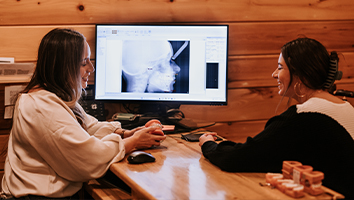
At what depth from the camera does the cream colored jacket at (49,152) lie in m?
1.24

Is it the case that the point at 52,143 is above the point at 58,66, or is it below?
below

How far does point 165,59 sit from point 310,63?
91 cm

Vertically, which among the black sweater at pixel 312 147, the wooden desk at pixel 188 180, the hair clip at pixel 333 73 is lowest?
the wooden desk at pixel 188 180

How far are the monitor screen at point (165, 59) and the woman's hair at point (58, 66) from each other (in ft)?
1.79

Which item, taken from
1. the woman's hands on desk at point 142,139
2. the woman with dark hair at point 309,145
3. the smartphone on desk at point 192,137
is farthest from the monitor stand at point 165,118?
the woman with dark hair at point 309,145

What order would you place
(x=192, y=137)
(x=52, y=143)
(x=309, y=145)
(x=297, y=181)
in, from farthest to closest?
1. (x=192, y=137)
2. (x=52, y=143)
3. (x=309, y=145)
4. (x=297, y=181)

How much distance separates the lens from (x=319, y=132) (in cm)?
111

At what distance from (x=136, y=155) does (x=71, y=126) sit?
264 mm

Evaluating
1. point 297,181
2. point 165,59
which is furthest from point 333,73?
point 165,59

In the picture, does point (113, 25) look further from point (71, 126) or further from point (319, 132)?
point (319, 132)

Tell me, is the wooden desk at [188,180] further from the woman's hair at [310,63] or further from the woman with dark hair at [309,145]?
the woman's hair at [310,63]

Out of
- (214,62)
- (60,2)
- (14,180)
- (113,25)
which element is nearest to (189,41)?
(214,62)

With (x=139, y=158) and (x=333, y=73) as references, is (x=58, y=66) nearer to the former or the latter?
(x=139, y=158)

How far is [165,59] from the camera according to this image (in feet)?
6.54
